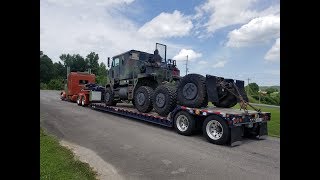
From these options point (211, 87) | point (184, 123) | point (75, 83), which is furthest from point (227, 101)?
point (75, 83)

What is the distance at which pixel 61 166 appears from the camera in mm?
5578

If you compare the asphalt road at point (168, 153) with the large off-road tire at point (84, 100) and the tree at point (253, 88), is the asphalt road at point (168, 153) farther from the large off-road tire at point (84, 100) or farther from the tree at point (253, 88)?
the tree at point (253, 88)

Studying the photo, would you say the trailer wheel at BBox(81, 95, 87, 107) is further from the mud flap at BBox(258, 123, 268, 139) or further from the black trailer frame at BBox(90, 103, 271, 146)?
the mud flap at BBox(258, 123, 268, 139)

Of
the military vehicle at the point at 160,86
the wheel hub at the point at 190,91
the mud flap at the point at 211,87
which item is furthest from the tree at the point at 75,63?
the mud flap at the point at 211,87

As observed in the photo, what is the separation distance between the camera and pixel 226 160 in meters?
6.73

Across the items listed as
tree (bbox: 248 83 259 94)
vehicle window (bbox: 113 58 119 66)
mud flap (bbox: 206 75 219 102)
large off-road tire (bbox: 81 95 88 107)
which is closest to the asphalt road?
mud flap (bbox: 206 75 219 102)

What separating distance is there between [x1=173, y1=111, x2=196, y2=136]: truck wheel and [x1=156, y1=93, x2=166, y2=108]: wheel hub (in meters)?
1.26

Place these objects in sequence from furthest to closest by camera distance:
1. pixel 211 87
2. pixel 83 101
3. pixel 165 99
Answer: pixel 83 101 → pixel 165 99 → pixel 211 87

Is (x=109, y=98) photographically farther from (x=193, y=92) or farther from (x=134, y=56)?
(x=193, y=92)

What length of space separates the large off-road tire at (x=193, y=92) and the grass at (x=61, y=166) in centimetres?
475

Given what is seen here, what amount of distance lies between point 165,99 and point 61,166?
6191 millimetres

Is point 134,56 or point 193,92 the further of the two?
point 134,56
